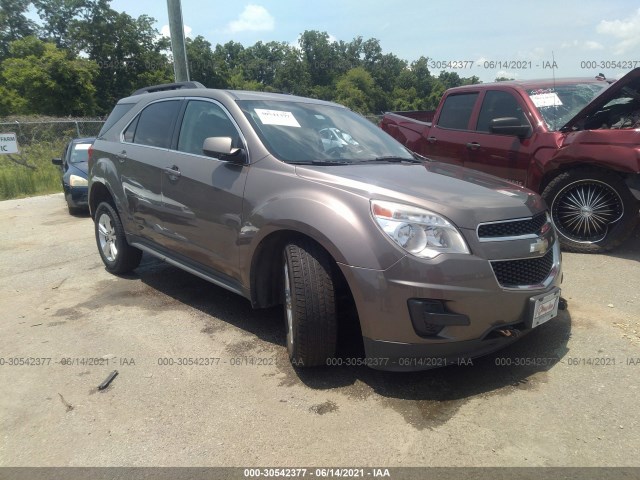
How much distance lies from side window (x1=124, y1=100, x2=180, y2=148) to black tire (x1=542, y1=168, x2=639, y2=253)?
12.8ft

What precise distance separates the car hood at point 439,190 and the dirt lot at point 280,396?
3.34 feet

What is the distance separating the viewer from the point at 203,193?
3781mm

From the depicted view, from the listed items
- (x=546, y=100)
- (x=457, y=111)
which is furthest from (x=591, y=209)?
(x=457, y=111)

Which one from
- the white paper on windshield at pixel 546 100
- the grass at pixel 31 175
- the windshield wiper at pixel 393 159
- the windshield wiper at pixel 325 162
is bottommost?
the grass at pixel 31 175

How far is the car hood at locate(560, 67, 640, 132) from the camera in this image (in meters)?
4.95

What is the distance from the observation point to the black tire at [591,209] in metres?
4.97

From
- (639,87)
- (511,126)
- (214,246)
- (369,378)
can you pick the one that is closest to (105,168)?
(214,246)

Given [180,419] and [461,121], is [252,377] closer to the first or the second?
[180,419]

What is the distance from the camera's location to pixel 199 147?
159 inches

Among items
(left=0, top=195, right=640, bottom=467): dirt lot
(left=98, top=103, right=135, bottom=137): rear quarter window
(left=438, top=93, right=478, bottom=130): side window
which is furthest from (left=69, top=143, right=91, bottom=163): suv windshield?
(left=438, top=93, right=478, bottom=130): side window

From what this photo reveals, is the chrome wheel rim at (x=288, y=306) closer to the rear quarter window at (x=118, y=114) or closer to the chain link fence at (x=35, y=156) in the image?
the rear quarter window at (x=118, y=114)

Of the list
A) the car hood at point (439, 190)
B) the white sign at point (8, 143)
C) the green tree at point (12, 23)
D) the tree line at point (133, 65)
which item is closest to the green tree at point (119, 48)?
the tree line at point (133, 65)

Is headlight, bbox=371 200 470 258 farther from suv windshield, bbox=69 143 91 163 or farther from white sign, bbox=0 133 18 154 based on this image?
white sign, bbox=0 133 18 154

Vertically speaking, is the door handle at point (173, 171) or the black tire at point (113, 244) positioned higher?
the door handle at point (173, 171)
